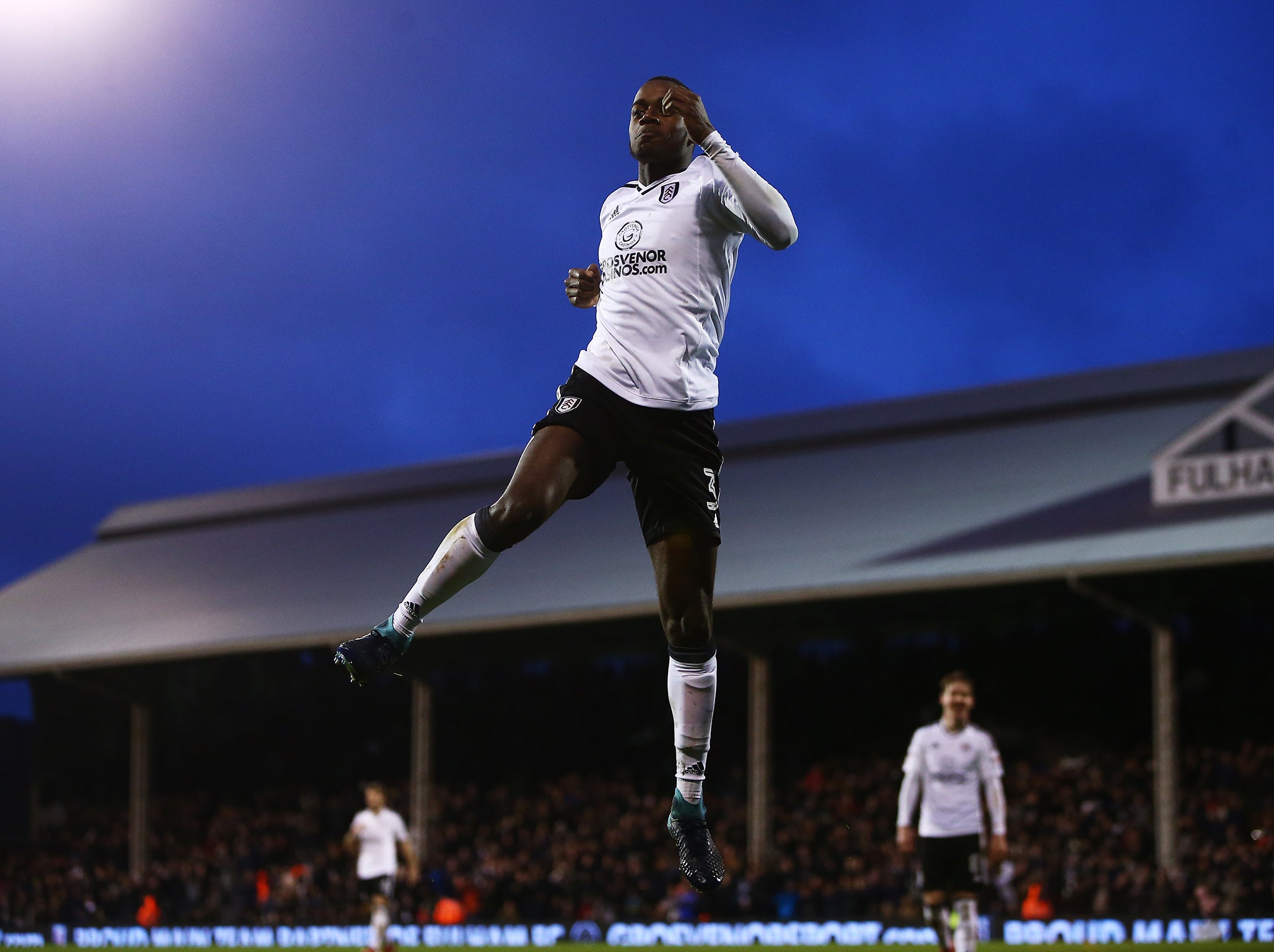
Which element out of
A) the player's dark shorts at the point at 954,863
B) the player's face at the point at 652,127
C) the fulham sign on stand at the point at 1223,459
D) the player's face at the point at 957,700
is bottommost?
the player's dark shorts at the point at 954,863

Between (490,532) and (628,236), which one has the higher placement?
(628,236)

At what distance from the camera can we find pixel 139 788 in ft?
111

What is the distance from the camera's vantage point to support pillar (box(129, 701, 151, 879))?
111 ft

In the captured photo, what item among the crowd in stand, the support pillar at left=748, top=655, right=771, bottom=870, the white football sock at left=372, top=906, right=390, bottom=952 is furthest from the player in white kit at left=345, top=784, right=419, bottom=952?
the support pillar at left=748, top=655, right=771, bottom=870

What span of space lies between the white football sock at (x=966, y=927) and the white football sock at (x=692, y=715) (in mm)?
7227

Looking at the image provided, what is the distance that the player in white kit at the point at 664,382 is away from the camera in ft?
20.7

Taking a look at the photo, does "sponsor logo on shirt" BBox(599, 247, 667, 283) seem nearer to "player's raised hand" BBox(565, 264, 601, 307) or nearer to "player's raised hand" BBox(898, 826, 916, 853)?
"player's raised hand" BBox(565, 264, 601, 307)

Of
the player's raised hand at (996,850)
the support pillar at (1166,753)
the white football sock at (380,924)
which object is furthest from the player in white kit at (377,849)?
the support pillar at (1166,753)

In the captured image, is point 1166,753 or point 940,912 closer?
point 940,912

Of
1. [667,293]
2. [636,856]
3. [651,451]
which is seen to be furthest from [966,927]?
[636,856]

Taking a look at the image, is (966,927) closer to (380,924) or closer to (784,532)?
(380,924)

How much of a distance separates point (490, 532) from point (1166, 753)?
18.1 meters

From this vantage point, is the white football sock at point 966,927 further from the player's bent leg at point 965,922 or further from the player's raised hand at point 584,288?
the player's raised hand at point 584,288

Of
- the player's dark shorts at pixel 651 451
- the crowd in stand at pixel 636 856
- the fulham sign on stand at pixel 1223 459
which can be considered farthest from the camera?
the crowd in stand at pixel 636 856
